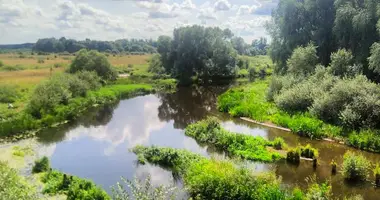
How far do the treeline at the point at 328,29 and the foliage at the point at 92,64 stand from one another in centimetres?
3226

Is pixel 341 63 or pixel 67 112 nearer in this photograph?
pixel 341 63

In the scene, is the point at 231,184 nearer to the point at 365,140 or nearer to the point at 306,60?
the point at 365,140

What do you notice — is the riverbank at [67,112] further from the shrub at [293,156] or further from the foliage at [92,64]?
the shrub at [293,156]

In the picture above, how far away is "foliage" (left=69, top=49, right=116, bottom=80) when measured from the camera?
221 ft

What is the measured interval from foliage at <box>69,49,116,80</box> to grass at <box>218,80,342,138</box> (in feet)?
95.3

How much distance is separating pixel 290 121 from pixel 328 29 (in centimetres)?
1997

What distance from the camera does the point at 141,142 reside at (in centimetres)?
3247

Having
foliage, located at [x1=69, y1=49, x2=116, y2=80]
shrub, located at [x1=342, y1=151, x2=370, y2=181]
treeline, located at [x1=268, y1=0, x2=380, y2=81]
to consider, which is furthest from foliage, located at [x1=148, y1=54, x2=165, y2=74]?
shrub, located at [x1=342, y1=151, x2=370, y2=181]

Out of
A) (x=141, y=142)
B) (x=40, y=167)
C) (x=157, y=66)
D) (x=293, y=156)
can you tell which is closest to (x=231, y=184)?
(x=293, y=156)

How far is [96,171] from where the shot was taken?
25.6m

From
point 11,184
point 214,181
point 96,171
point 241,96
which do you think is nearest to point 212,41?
point 241,96

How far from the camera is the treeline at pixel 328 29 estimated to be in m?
38.5

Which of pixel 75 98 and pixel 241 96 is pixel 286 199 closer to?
pixel 241 96

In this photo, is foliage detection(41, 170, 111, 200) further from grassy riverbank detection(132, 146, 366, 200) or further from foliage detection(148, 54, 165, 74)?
foliage detection(148, 54, 165, 74)
